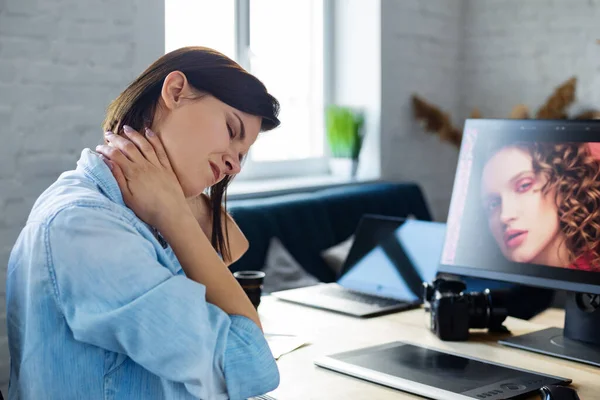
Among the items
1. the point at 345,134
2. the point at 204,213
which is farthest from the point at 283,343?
the point at 345,134

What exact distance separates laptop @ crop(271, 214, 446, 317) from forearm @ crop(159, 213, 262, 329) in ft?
2.20

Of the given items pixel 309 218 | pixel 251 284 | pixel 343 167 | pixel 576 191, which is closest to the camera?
pixel 576 191

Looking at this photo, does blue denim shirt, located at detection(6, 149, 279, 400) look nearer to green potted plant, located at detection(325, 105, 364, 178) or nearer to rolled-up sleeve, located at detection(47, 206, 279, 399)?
A: rolled-up sleeve, located at detection(47, 206, 279, 399)

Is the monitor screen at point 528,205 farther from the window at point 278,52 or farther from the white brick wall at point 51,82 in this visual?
the window at point 278,52

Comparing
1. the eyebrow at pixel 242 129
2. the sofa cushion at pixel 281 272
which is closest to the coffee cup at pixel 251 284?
the eyebrow at pixel 242 129

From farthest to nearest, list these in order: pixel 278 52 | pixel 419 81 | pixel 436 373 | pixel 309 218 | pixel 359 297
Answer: pixel 419 81
pixel 278 52
pixel 309 218
pixel 359 297
pixel 436 373

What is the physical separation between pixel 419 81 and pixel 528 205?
8.79ft

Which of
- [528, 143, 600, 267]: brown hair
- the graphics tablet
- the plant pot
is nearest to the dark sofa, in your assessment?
the plant pot

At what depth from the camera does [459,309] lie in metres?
1.63

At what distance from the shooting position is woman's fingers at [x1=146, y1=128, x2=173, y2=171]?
4.09 ft

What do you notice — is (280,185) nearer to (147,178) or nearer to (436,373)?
(436,373)

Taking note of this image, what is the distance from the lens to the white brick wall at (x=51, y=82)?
2.50 meters

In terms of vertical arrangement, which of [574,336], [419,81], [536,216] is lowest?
[574,336]

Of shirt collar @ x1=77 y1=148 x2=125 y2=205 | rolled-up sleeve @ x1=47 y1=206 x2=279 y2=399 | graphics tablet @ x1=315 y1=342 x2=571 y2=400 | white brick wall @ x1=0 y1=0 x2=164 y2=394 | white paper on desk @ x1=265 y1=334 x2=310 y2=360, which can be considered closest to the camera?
rolled-up sleeve @ x1=47 y1=206 x2=279 y2=399
